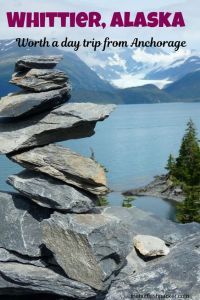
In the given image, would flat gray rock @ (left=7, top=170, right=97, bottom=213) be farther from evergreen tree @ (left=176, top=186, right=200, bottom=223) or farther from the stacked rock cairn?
evergreen tree @ (left=176, top=186, right=200, bottom=223)

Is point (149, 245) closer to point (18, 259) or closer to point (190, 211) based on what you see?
point (18, 259)

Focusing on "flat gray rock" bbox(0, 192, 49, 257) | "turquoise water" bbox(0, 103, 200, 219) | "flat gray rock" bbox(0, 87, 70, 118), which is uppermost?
"flat gray rock" bbox(0, 87, 70, 118)

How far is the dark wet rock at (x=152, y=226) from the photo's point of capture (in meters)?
22.4

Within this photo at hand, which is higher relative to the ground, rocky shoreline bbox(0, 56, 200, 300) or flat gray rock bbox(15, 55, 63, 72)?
flat gray rock bbox(15, 55, 63, 72)

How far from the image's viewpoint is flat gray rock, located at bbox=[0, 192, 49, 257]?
19.6 meters

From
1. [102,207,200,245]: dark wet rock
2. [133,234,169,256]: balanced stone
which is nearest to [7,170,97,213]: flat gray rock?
[133,234,169,256]: balanced stone

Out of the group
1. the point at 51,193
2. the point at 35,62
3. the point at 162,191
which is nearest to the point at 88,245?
the point at 51,193

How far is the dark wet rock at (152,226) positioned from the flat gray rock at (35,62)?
6793 millimetres

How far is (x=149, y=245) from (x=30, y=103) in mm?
7503

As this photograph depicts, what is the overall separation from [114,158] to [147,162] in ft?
24.1

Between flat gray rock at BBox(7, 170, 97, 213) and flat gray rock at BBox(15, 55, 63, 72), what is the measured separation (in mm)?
4237

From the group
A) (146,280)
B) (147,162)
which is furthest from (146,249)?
(147,162)

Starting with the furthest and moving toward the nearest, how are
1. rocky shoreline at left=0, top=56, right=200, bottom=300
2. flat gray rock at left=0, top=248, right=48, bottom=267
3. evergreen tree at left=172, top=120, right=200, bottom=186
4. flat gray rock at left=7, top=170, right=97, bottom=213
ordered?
1. evergreen tree at left=172, top=120, right=200, bottom=186
2. flat gray rock at left=0, top=248, right=48, bottom=267
3. flat gray rock at left=7, top=170, right=97, bottom=213
4. rocky shoreline at left=0, top=56, right=200, bottom=300

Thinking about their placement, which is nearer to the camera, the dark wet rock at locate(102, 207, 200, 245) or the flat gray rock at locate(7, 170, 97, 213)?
the flat gray rock at locate(7, 170, 97, 213)
